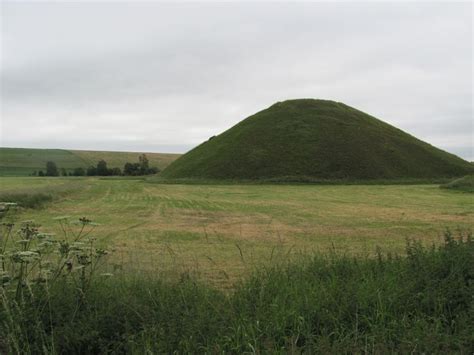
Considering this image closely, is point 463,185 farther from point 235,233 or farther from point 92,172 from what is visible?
point 92,172

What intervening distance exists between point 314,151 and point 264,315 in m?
62.7

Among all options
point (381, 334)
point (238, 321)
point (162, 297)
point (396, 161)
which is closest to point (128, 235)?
point (162, 297)

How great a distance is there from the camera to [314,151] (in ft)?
215

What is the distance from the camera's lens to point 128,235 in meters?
13.8

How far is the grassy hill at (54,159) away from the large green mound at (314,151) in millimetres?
48658

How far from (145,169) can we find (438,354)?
335 feet

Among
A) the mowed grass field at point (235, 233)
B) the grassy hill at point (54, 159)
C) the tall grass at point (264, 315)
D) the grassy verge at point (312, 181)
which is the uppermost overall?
the grassy hill at point (54, 159)

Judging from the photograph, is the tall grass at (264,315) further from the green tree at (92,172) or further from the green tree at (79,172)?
the green tree at (79,172)

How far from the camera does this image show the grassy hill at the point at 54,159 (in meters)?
108

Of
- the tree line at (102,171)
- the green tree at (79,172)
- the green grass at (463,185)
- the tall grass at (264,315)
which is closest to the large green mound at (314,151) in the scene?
the green grass at (463,185)

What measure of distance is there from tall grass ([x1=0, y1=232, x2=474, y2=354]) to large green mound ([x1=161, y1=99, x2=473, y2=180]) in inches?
2021

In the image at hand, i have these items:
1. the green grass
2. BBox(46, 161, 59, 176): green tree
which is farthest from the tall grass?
BBox(46, 161, 59, 176): green tree

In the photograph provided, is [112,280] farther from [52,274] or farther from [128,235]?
[128,235]

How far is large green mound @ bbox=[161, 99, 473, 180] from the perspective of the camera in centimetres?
5996
